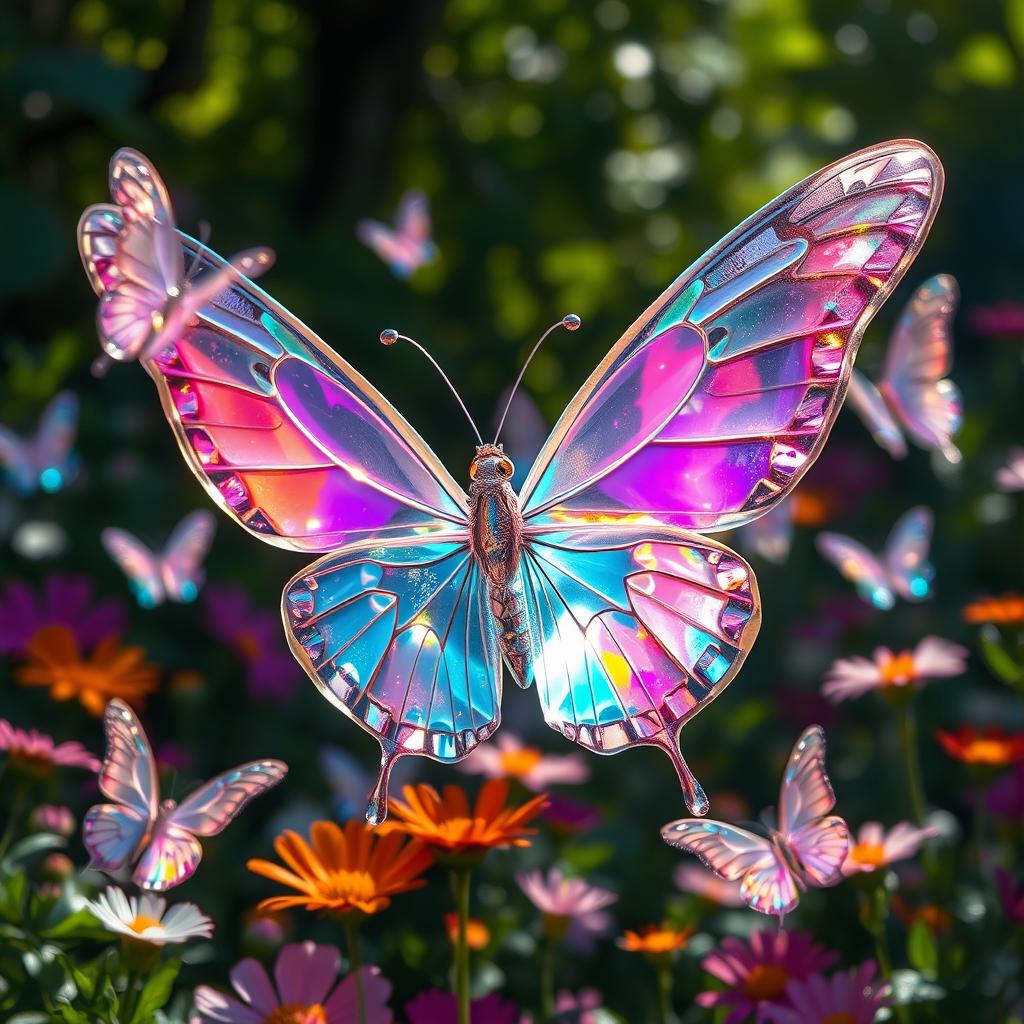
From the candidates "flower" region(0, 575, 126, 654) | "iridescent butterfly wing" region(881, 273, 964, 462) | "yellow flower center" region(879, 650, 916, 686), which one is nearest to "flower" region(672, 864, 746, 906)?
"yellow flower center" region(879, 650, 916, 686)

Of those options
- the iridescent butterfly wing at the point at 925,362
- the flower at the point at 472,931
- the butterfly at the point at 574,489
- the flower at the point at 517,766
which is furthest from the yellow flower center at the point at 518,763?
the iridescent butterfly wing at the point at 925,362

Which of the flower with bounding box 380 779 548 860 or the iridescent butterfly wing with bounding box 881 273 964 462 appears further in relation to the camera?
the iridescent butterfly wing with bounding box 881 273 964 462

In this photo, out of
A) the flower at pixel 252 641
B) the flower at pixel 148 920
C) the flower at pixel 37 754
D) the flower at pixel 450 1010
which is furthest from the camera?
the flower at pixel 252 641

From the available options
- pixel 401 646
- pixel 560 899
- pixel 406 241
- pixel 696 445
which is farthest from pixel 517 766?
pixel 406 241

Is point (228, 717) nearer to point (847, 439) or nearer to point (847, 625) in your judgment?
point (847, 625)

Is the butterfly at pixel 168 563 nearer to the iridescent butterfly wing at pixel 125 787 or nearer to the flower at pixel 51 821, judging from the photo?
the flower at pixel 51 821

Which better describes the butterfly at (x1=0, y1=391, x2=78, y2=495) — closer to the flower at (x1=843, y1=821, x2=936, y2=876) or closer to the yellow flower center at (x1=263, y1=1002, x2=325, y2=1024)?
the yellow flower center at (x1=263, y1=1002, x2=325, y2=1024)
